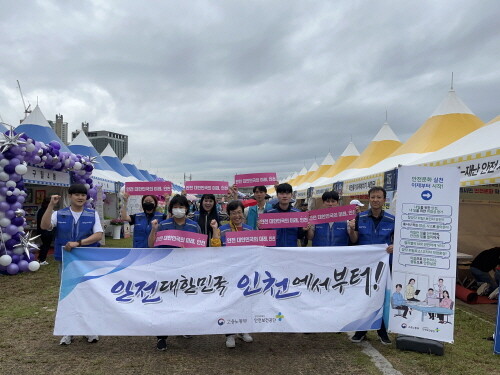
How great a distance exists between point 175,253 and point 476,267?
560 cm

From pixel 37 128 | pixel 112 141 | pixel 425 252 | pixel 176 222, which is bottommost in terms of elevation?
pixel 425 252

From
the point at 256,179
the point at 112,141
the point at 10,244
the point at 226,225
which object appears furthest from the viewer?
the point at 112,141

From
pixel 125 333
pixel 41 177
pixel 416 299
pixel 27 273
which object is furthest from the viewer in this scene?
pixel 41 177

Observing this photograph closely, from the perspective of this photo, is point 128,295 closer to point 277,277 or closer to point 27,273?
point 277,277

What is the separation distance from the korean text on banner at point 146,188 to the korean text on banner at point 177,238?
5.84 feet

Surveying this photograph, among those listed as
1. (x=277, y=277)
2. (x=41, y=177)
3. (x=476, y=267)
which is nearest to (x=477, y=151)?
(x=476, y=267)

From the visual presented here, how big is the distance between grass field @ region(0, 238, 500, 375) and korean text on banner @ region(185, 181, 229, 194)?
192 centimetres

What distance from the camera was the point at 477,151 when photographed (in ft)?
17.9

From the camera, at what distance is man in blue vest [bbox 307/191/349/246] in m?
4.27

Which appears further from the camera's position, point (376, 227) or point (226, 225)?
point (226, 225)

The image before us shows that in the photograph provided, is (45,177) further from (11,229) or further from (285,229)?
(285,229)

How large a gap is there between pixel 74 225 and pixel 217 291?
1.69 meters

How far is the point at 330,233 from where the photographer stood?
430cm

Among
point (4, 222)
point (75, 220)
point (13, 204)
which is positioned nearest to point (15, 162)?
point (13, 204)
